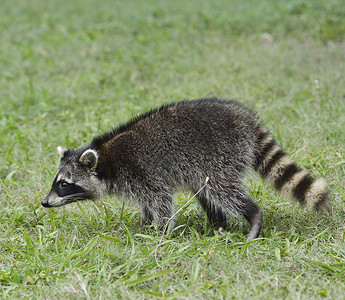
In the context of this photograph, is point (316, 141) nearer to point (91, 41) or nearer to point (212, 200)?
point (212, 200)

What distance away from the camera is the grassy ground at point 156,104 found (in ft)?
12.5

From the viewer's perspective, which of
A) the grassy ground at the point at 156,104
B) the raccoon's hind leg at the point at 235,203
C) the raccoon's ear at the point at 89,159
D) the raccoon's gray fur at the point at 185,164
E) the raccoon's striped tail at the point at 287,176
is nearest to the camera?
the grassy ground at the point at 156,104

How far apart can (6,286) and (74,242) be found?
77cm

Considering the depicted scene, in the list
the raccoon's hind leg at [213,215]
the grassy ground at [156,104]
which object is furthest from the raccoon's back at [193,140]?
the grassy ground at [156,104]

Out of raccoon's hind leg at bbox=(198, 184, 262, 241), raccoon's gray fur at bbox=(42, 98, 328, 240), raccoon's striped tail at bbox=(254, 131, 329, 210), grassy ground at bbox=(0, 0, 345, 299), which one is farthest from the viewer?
raccoon's gray fur at bbox=(42, 98, 328, 240)

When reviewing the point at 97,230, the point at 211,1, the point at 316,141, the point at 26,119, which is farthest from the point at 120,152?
the point at 211,1

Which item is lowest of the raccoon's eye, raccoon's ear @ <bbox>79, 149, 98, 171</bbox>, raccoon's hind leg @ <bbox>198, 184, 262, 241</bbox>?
the raccoon's eye

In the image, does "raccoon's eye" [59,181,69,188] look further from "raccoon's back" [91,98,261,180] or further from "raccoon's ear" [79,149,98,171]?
"raccoon's back" [91,98,261,180]

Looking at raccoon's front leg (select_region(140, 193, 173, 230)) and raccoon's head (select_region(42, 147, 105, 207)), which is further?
raccoon's head (select_region(42, 147, 105, 207))

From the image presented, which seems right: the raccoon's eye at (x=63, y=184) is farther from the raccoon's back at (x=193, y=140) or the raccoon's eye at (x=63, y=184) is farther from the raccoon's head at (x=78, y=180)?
the raccoon's back at (x=193, y=140)

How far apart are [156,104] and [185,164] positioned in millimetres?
3013

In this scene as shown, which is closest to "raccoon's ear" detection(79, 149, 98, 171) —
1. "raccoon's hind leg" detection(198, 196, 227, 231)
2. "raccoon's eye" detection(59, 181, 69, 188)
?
"raccoon's eye" detection(59, 181, 69, 188)

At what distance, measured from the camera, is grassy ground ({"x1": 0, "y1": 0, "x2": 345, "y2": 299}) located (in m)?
3.80

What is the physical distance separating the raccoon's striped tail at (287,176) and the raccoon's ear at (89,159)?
1539 mm
